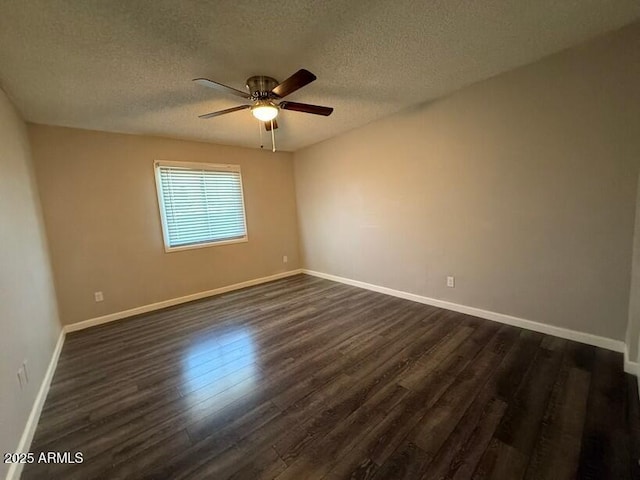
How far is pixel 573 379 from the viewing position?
1.76 meters

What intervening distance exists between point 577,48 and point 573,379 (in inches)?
96.4

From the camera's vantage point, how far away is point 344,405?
1.65m

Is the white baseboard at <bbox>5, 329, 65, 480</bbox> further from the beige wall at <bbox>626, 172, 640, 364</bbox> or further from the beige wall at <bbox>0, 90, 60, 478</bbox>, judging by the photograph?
the beige wall at <bbox>626, 172, 640, 364</bbox>

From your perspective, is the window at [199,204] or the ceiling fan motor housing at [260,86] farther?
the window at [199,204]

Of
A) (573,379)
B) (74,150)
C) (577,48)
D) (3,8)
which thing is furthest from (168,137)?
(573,379)

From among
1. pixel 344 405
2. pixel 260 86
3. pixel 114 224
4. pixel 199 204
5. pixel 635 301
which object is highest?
pixel 260 86

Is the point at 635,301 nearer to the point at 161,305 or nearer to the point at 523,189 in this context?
the point at 523,189

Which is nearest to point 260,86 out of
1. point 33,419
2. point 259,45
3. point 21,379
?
point 259,45

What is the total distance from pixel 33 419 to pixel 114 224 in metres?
2.27

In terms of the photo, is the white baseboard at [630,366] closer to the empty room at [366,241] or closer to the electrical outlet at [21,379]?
the empty room at [366,241]

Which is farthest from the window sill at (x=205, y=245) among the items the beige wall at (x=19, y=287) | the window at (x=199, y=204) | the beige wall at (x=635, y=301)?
the beige wall at (x=635, y=301)

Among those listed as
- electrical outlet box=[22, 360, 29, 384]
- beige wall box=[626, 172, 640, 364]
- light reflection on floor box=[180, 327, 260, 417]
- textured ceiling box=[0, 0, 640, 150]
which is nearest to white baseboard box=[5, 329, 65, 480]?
electrical outlet box=[22, 360, 29, 384]

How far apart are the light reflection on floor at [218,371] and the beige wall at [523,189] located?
2.15 meters

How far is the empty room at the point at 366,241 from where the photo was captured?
4.60ft
